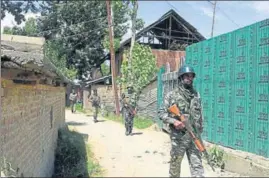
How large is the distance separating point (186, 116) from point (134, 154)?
5505 mm

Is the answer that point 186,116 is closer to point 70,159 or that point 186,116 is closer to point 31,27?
point 70,159

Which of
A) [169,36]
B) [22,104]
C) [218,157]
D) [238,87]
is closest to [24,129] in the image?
[22,104]

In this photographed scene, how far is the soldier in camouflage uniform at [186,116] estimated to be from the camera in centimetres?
535

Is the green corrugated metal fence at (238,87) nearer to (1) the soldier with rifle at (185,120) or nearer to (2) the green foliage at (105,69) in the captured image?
(1) the soldier with rifle at (185,120)

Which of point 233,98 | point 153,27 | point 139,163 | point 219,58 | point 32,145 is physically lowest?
point 139,163

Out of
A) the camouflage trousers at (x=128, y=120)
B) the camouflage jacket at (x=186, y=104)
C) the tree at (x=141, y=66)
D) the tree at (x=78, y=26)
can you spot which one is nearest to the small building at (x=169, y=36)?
the tree at (x=141, y=66)

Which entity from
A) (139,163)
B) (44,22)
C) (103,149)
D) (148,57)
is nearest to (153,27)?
(148,57)

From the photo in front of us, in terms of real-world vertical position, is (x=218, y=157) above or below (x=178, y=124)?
below

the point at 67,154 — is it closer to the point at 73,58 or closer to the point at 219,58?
the point at 219,58

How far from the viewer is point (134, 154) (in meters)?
10.7

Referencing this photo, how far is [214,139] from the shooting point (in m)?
9.10

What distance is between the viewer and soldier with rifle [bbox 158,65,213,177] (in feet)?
17.5

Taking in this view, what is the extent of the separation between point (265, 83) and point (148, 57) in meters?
16.0

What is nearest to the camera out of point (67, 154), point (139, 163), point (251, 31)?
point (251, 31)
